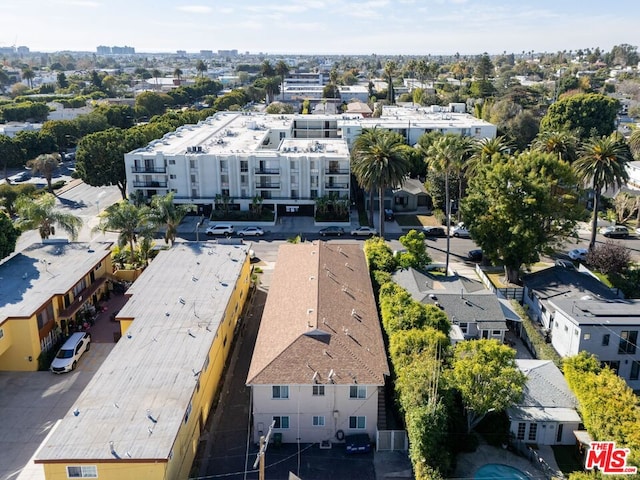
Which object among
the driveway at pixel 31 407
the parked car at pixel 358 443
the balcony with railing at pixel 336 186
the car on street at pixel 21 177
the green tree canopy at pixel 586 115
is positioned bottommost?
the parked car at pixel 358 443

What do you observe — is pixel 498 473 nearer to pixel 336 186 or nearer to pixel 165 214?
pixel 165 214

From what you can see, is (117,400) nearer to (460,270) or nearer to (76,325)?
(76,325)

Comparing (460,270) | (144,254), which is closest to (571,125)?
(460,270)

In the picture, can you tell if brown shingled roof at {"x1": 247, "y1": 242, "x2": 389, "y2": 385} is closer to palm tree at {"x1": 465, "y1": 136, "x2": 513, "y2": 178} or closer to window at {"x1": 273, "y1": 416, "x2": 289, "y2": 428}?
window at {"x1": 273, "y1": 416, "x2": 289, "y2": 428}

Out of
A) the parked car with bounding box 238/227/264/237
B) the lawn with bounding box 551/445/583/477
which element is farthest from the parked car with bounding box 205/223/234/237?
the lawn with bounding box 551/445/583/477

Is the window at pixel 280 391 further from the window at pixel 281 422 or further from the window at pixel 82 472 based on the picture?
the window at pixel 82 472

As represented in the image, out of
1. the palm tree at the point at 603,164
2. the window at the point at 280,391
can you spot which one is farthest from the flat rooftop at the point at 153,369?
the palm tree at the point at 603,164

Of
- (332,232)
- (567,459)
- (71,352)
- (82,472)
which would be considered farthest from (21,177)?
(567,459)
